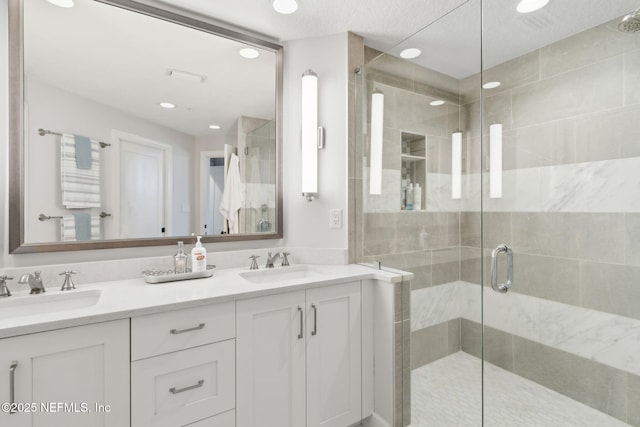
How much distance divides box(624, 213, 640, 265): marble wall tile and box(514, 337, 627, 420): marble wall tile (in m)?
0.53

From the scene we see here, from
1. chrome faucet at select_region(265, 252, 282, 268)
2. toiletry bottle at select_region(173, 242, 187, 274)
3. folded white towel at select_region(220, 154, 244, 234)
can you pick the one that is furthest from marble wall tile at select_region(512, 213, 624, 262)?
toiletry bottle at select_region(173, 242, 187, 274)

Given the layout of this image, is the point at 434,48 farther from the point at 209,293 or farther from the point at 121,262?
the point at 121,262

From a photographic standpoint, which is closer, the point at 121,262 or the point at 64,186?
the point at 64,186

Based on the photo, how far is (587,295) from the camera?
1.41m

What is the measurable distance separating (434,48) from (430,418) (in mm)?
2050

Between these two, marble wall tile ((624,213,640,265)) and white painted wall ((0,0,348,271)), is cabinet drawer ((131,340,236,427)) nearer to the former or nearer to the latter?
white painted wall ((0,0,348,271))

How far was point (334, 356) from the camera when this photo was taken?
1498mm

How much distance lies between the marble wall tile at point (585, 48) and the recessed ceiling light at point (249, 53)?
157 centimetres

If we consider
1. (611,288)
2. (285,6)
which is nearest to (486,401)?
(611,288)

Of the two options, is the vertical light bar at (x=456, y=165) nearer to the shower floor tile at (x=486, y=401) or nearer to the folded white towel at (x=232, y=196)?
the shower floor tile at (x=486, y=401)

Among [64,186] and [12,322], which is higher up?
[64,186]

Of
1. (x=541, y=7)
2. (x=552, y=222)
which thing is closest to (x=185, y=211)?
(x=552, y=222)

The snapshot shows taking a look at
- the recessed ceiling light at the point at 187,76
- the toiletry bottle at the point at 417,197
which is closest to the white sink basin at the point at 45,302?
the recessed ceiling light at the point at 187,76

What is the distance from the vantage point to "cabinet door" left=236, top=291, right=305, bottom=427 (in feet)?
4.14
